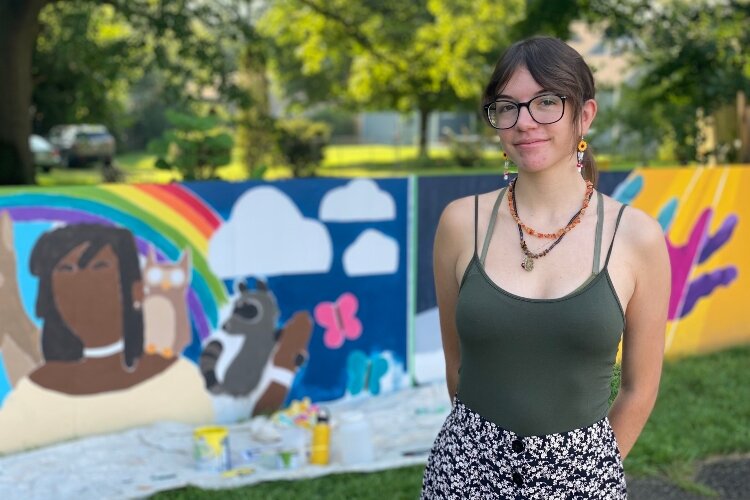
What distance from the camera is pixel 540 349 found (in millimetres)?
1804

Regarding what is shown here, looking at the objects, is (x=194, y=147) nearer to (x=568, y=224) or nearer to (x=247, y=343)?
(x=247, y=343)

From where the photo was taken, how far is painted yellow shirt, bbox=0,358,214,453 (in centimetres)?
461

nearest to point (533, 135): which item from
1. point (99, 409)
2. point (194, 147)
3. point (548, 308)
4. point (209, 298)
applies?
point (548, 308)

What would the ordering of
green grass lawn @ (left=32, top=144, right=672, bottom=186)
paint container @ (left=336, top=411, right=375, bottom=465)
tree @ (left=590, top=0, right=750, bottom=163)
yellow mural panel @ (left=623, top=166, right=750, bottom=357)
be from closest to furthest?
paint container @ (left=336, top=411, right=375, bottom=465), yellow mural panel @ (left=623, top=166, right=750, bottom=357), tree @ (left=590, top=0, right=750, bottom=163), green grass lawn @ (left=32, top=144, right=672, bottom=186)

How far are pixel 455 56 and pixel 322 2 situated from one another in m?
13.2

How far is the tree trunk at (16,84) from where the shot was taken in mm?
7613

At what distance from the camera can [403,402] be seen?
5.66 metres

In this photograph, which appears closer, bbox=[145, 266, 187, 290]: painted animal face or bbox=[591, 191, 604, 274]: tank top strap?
bbox=[591, 191, 604, 274]: tank top strap

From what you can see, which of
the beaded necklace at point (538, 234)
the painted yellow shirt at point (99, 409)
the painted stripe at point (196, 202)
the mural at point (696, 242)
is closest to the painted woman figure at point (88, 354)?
the painted yellow shirt at point (99, 409)

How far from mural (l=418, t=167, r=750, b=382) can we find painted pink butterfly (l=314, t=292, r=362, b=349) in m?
0.64

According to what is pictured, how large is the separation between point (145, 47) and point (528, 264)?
30.5ft

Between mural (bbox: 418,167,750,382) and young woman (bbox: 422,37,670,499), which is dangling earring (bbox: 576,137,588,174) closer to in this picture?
young woman (bbox: 422,37,670,499)

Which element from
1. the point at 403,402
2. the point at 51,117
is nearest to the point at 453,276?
the point at 403,402

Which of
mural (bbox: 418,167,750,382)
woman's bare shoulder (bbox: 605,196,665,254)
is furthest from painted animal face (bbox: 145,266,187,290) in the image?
woman's bare shoulder (bbox: 605,196,665,254)
